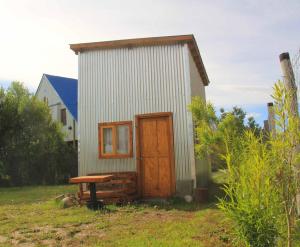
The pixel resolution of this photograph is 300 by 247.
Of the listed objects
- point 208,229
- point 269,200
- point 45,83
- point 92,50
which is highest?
point 45,83

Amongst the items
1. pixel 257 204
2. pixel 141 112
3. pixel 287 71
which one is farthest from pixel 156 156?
pixel 257 204

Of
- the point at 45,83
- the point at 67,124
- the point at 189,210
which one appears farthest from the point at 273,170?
the point at 45,83

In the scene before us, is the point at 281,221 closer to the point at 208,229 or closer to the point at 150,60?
the point at 208,229

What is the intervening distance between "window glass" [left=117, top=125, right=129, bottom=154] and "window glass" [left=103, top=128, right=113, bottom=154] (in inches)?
10.4

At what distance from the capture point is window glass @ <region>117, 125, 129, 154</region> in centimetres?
1131

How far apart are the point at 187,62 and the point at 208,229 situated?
5.97m

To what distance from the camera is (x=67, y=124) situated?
1062 inches

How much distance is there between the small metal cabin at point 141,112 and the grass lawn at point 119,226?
1.24 m

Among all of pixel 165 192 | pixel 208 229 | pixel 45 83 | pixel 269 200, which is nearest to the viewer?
pixel 269 200

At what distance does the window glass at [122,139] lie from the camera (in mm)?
11312

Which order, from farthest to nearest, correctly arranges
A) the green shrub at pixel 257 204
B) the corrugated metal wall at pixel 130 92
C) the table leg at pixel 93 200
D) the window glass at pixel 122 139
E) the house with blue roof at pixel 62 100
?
1. the house with blue roof at pixel 62 100
2. the window glass at pixel 122 139
3. the corrugated metal wall at pixel 130 92
4. the table leg at pixel 93 200
5. the green shrub at pixel 257 204

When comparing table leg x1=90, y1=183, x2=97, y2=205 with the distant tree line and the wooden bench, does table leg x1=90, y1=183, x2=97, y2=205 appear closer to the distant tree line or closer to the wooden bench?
the wooden bench

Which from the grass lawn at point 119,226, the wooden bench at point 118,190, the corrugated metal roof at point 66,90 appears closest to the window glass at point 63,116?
the corrugated metal roof at point 66,90

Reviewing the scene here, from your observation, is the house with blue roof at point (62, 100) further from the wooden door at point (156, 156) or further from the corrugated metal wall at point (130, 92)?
the wooden door at point (156, 156)
